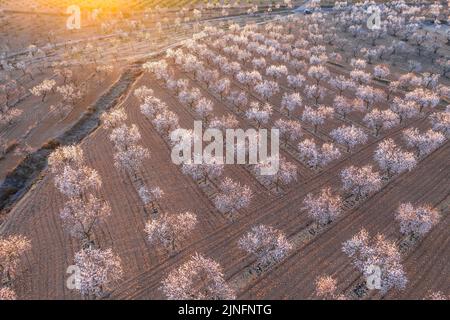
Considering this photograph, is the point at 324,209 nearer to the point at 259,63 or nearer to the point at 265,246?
the point at 265,246

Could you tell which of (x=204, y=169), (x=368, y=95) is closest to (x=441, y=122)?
(x=368, y=95)

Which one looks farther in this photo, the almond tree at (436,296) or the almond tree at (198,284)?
the almond tree at (436,296)

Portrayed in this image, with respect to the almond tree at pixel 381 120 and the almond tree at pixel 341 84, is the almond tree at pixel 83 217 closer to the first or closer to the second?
the almond tree at pixel 381 120

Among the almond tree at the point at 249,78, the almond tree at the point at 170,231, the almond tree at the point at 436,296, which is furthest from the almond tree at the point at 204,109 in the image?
the almond tree at the point at 436,296

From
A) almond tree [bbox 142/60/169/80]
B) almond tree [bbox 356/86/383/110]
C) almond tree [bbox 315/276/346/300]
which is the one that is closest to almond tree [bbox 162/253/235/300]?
almond tree [bbox 315/276/346/300]

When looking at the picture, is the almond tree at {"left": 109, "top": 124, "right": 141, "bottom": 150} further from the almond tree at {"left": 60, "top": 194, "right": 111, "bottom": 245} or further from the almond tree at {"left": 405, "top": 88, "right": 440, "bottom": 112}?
the almond tree at {"left": 405, "top": 88, "right": 440, "bottom": 112}

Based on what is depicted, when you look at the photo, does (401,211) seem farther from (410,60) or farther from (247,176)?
(410,60)
